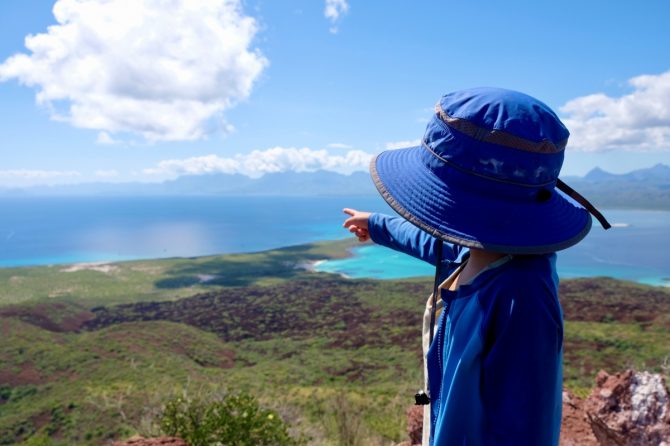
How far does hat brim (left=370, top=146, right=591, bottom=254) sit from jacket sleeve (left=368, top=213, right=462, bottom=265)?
288 millimetres

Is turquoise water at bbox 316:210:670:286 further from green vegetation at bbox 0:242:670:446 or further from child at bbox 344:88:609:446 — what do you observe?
child at bbox 344:88:609:446

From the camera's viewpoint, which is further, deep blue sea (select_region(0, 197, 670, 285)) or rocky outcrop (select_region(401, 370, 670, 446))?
deep blue sea (select_region(0, 197, 670, 285))

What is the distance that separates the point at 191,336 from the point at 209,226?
89.9m

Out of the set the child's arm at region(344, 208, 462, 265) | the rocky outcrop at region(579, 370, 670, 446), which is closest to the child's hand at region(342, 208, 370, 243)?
the child's arm at region(344, 208, 462, 265)

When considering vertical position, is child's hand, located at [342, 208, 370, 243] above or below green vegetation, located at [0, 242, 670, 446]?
above

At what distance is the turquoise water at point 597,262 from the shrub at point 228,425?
146 feet

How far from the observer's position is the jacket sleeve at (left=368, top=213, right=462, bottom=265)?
1325mm

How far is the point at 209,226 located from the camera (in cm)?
11538

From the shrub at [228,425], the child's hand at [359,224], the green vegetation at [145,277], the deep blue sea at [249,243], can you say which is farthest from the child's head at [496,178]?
the deep blue sea at [249,243]

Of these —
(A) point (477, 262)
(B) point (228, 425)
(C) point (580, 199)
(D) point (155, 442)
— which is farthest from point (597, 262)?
(A) point (477, 262)

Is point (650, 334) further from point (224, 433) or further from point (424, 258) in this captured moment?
point (424, 258)

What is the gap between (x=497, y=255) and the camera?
3.20 ft

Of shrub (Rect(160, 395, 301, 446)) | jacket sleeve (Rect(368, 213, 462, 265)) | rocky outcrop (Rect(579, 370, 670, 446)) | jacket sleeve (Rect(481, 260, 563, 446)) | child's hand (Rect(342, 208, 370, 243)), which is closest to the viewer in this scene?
jacket sleeve (Rect(481, 260, 563, 446))

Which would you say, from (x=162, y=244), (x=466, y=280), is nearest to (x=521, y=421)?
(x=466, y=280)
